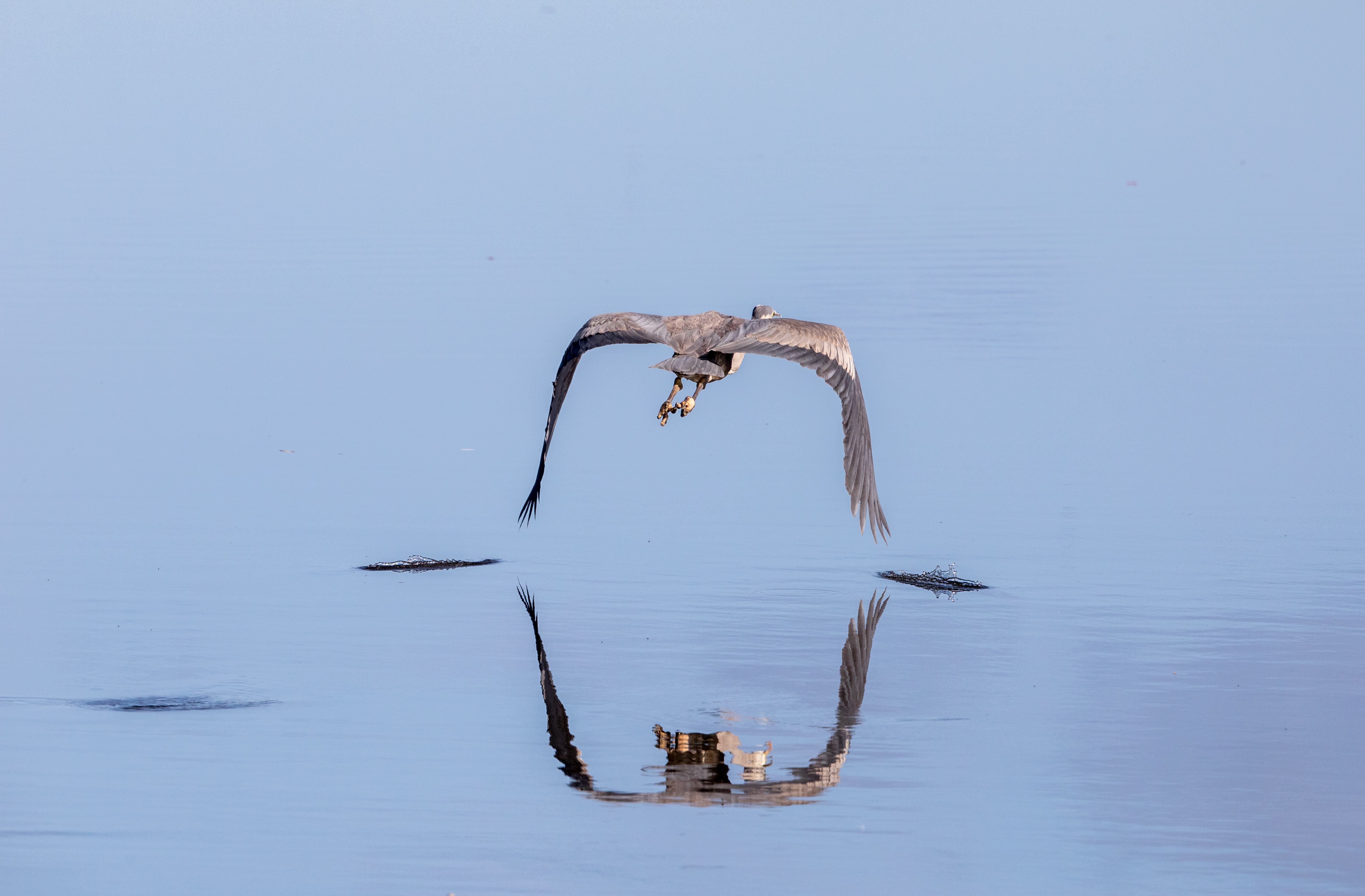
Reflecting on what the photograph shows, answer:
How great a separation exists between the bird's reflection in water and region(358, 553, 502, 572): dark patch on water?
341 centimetres

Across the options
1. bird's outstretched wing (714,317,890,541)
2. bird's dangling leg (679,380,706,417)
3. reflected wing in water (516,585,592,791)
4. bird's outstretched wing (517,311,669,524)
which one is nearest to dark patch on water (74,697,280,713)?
reflected wing in water (516,585,592,791)

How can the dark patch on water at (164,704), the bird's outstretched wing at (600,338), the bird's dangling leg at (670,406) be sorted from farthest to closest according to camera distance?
the bird's outstretched wing at (600,338) → the bird's dangling leg at (670,406) → the dark patch on water at (164,704)

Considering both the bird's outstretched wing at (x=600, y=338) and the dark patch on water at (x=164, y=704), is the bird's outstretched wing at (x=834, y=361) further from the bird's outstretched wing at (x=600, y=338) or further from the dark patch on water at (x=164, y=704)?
the dark patch on water at (x=164, y=704)

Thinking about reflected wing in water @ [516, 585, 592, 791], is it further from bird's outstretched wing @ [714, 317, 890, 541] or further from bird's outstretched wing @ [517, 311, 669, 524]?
bird's outstretched wing @ [714, 317, 890, 541]

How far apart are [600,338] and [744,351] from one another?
3.82ft

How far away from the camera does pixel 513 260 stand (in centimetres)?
3431

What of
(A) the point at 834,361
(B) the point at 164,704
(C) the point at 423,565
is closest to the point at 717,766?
(A) the point at 834,361

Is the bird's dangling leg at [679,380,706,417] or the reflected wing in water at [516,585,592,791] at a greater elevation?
the bird's dangling leg at [679,380,706,417]

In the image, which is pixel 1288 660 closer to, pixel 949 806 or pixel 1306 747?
pixel 1306 747

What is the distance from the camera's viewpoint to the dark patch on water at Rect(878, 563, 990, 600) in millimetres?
17547

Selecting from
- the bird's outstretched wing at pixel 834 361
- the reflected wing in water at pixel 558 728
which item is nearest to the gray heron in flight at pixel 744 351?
the bird's outstretched wing at pixel 834 361

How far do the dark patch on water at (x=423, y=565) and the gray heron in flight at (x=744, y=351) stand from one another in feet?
6.53

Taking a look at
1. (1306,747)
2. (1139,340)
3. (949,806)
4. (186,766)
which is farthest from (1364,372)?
(186,766)

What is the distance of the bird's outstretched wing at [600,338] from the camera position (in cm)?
1606
